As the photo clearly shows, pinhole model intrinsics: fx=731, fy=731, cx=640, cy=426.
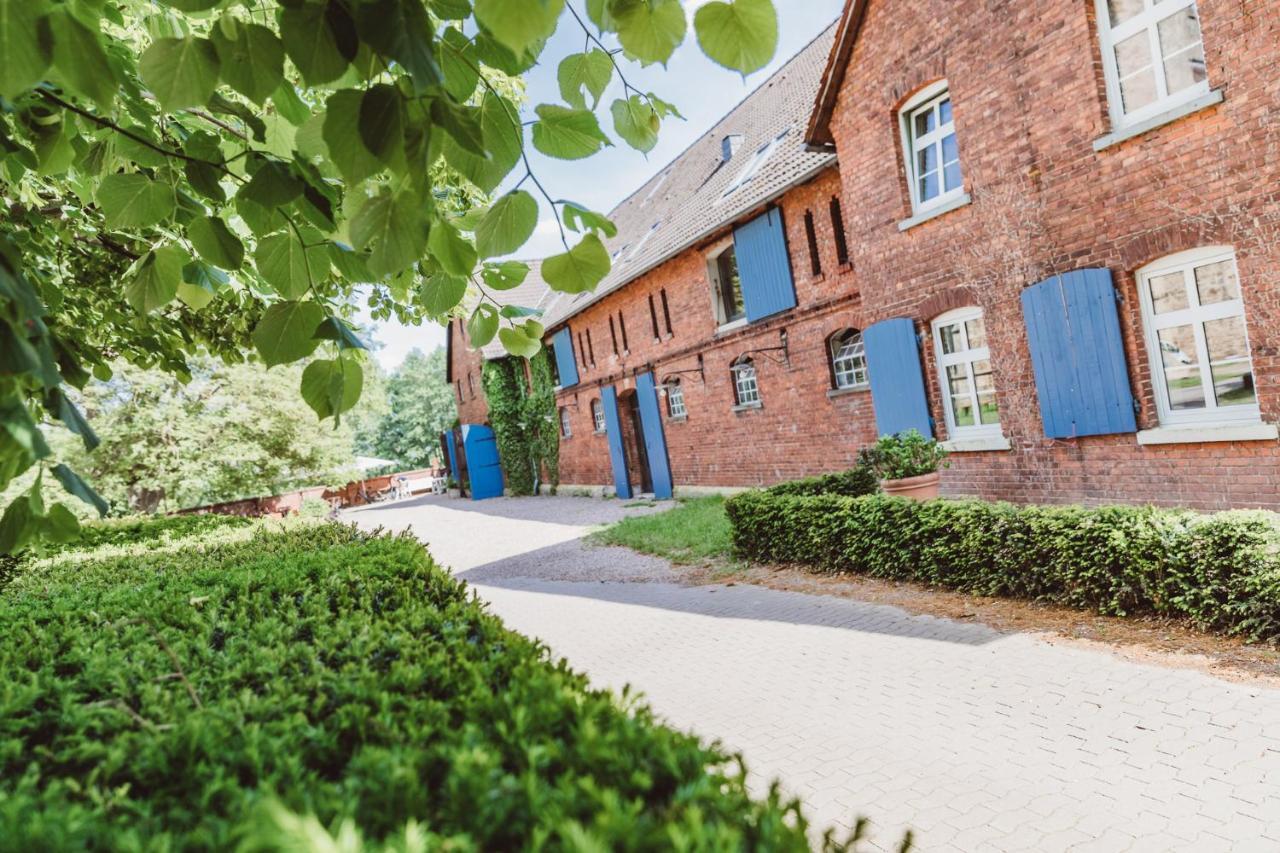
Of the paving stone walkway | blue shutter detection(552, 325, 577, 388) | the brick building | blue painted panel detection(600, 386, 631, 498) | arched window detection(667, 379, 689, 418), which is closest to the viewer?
the paving stone walkway

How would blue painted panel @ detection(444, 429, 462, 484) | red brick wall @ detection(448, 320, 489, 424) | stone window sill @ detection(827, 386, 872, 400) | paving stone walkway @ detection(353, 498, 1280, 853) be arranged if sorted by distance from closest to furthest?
paving stone walkway @ detection(353, 498, 1280, 853) → stone window sill @ detection(827, 386, 872, 400) → red brick wall @ detection(448, 320, 489, 424) → blue painted panel @ detection(444, 429, 462, 484)

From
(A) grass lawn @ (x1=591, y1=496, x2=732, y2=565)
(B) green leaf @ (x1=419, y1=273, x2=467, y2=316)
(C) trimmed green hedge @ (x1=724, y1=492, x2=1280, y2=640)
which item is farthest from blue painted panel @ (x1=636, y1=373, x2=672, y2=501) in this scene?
(B) green leaf @ (x1=419, y1=273, x2=467, y2=316)

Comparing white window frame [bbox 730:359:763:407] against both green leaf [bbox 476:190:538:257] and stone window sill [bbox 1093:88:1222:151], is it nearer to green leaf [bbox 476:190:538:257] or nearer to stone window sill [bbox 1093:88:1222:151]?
stone window sill [bbox 1093:88:1222:151]

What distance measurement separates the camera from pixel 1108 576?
231 inches

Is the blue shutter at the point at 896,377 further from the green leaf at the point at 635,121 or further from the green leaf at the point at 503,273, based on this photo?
the green leaf at the point at 503,273

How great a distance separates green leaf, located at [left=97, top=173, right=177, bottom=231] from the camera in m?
1.62

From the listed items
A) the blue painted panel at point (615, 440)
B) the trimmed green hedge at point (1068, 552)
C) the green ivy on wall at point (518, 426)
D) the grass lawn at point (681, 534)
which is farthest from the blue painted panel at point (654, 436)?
the trimmed green hedge at point (1068, 552)

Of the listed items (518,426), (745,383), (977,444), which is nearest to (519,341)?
(977,444)

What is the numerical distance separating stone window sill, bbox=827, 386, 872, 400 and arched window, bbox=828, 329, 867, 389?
0.05 metres

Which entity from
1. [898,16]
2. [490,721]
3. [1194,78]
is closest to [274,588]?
[490,721]

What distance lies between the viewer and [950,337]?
1009cm

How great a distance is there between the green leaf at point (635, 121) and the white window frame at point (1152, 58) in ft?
25.1

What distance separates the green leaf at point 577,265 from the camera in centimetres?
143

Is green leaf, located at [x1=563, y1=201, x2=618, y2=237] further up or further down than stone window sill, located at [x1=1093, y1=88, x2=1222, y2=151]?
further down
